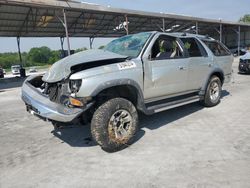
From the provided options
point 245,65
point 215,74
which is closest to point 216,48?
point 215,74

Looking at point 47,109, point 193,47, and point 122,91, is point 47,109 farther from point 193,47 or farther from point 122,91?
point 193,47

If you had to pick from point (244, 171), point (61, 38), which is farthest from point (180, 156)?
point (61, 38)

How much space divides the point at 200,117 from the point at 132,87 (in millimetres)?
2198

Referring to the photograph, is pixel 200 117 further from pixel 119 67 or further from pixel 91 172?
pixel 91 172

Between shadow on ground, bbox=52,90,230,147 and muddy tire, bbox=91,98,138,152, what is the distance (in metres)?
0.42

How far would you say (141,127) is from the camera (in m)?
5.06

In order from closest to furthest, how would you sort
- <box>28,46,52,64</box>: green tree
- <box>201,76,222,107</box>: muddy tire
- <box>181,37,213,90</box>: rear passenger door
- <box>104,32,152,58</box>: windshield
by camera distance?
<box>104,32,152,58</box>: windshield < <box>181,37,213,90</box>: rear passenger door < <box>201,76,222,107</box>: muddy tire < <box>28,46,52,64</box>: green tree

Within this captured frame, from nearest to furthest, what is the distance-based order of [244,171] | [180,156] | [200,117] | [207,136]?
[244,171], [180,156], [207,136], [200,117]

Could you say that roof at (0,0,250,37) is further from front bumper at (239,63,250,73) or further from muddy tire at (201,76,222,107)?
muddy tire at (201,76,222,107)

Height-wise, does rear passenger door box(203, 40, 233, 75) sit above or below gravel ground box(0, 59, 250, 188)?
above

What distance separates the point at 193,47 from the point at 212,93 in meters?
1.43

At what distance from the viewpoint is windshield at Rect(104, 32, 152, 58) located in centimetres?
462

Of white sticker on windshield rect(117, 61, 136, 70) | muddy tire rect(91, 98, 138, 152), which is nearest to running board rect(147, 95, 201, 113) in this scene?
muddy tire rect(91, 98, 138, 152)

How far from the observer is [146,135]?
4621 mm
